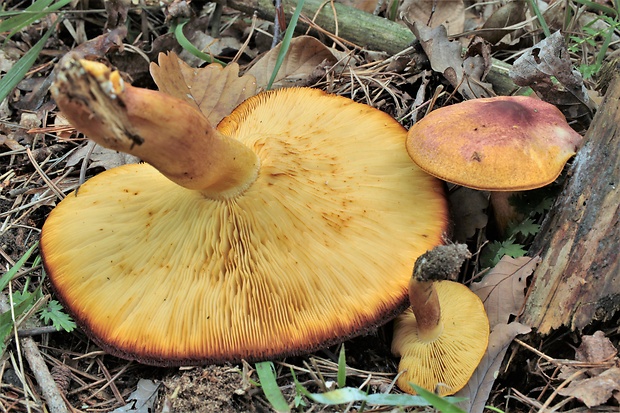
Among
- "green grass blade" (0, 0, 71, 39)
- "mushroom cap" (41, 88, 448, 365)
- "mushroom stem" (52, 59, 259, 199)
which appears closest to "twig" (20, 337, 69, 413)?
"mushroom cap" (41, 88, 448, 365)

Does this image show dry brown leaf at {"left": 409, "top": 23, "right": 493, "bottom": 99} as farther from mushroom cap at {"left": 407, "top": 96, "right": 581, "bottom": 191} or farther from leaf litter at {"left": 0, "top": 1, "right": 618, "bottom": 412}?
mushroom cap at {"left": 407, "top": 96, "right": 581, "bottom": 191}

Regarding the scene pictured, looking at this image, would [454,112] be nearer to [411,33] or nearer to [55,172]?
[411,33]

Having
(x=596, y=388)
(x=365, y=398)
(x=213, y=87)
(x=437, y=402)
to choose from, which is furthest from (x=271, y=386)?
(x=213, y=87)

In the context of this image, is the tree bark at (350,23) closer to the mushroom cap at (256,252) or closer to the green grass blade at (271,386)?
the mushroom cap at (256,252)

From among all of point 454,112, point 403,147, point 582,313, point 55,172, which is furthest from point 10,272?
point 582,313

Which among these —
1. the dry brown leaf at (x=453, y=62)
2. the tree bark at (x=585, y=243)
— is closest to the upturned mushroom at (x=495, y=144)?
the tree bark at (x=585, y=243)
